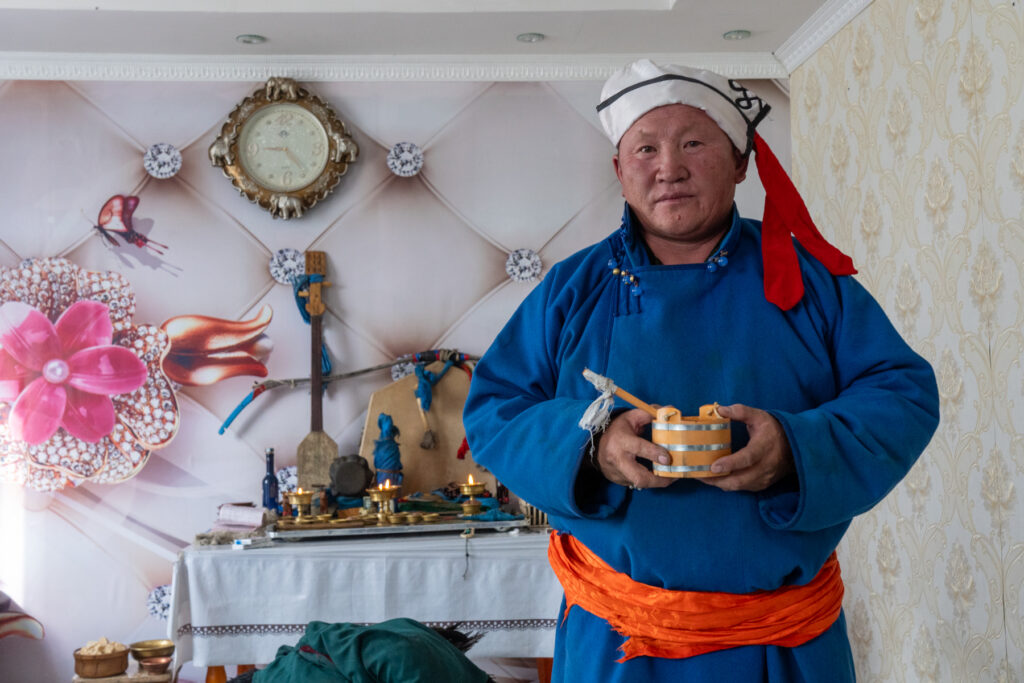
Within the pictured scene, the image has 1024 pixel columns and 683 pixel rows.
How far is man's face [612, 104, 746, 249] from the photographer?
1348 mm

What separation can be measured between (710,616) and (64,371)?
2956mm

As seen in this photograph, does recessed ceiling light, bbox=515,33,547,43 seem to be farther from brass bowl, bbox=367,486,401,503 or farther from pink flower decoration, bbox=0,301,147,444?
pink flower decoration, bbox=0,301,147,444

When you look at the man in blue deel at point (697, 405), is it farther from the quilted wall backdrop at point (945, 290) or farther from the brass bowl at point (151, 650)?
the brass bowl at point (151, 650)

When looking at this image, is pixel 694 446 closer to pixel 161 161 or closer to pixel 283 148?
pixel 283 148

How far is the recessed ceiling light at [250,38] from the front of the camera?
10.9 ft

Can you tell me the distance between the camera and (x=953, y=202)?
2.40m

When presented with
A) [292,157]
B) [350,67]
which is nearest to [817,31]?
[350,67]

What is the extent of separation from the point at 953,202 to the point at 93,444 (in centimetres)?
294

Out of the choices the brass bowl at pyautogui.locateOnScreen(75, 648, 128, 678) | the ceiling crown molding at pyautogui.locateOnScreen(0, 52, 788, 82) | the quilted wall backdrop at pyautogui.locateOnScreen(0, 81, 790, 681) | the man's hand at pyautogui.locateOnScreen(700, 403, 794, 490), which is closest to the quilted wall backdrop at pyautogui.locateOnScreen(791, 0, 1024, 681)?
the ceiling crown molding at pyautogui.locateOnScreen(0, 52, 788, 82)

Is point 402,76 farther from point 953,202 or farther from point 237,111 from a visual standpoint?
point 953,202

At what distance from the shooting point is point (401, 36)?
11.0 feet

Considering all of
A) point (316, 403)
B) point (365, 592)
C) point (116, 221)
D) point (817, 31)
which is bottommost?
point (365, 592)

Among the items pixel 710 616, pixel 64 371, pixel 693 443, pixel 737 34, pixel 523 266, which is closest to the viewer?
pixel 693 443

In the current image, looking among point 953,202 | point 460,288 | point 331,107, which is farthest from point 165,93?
point 953,202
